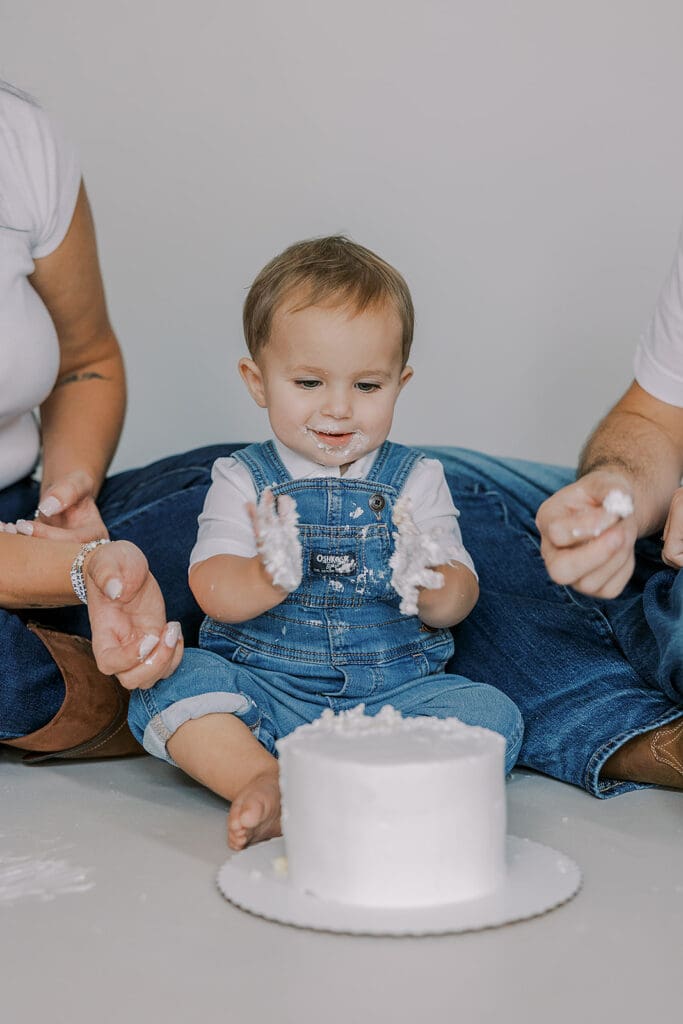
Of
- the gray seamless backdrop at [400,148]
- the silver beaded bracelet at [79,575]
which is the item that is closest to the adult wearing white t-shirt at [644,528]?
the silver beaded bracelet at [79,575]

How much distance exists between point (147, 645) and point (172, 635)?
30 millimetres

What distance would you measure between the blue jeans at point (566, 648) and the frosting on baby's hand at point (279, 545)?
1.47ft

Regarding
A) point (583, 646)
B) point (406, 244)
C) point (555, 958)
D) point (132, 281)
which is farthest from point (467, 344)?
point (555, 958)

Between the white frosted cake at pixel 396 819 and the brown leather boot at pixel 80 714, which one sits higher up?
the white frosted cake at pixel 396 819

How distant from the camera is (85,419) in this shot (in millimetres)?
1893

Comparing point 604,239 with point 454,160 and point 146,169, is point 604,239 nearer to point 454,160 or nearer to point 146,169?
point 454,160

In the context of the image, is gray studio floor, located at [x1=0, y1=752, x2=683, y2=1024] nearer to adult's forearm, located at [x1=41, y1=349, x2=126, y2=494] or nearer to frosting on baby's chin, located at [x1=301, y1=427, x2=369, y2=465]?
frosting on baby's chin, located at [x1=301, y1=427, x2=369, y2=465]

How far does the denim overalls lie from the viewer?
4.90 feet

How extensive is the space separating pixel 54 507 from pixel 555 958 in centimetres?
91

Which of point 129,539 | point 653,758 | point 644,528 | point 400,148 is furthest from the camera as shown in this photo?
point 400,148

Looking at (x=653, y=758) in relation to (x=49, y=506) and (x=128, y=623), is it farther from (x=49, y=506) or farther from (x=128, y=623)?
(x=49, y=506)

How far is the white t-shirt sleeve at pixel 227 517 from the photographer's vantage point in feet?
4.84

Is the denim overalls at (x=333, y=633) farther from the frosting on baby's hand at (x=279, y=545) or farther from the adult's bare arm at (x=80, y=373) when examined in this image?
the adult's bare arm at (x=80, y=373)

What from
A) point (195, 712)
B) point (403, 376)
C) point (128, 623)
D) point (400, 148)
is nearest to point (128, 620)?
point (128, 623)
